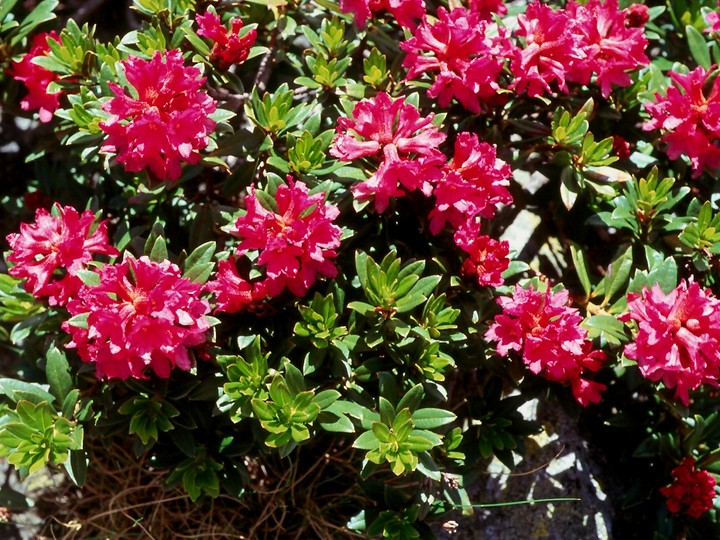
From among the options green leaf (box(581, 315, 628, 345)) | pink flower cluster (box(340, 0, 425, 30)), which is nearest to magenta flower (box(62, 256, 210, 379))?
pink flower cluster (box(340, 0, 425, 30))

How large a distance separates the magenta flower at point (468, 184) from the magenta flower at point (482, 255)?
33 mm

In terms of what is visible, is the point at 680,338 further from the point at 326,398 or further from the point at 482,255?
the point at 326,398

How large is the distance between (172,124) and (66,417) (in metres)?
0.80

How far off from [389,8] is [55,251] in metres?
1.07

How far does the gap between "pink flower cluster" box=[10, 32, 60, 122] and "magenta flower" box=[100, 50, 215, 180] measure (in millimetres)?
541

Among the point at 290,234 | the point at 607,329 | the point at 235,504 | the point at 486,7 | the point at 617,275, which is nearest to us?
the point at 290,234

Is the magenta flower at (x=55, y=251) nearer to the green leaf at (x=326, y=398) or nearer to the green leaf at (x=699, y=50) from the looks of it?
the green leaf at (x=326, y=398)

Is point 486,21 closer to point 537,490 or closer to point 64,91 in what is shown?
point 64,91

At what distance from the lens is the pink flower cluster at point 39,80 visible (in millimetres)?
2332

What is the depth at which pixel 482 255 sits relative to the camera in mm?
2035

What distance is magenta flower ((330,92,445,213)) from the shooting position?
6.24ft

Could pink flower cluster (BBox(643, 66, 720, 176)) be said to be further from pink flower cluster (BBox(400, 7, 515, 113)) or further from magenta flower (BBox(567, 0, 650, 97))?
pink flower cluster (BBox(400, 7, 515, 113))

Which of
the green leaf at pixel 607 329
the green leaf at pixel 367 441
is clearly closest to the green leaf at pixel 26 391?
the green leaf at pixel 367 441

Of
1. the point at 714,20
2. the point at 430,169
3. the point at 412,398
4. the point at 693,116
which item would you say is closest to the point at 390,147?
the point at 430,169
